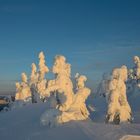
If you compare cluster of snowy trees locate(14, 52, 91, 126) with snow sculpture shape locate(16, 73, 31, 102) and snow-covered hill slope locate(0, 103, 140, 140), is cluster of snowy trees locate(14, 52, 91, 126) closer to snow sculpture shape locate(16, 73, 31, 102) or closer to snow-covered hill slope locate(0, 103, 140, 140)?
snow-covered hill slope locate(0, 103, 140, 140)

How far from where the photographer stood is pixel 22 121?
2772 centimetres

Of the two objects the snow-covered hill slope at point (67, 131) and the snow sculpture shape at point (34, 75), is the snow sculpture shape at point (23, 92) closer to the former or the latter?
the snow sculpture shape at point (34, 75)

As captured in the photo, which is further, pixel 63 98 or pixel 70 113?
pixel 63 98

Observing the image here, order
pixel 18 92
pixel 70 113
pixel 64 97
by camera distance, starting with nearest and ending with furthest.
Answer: pixel 70 113
pixel 64 97
pixel 18 92

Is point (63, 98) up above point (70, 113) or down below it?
above

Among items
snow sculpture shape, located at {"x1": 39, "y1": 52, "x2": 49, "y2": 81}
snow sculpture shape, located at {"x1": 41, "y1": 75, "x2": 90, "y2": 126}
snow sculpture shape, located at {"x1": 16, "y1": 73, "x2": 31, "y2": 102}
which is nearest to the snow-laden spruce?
snow sculpture shape, located at {"x1": 41, "y1": 75, "x2": 90, "y2": 126}

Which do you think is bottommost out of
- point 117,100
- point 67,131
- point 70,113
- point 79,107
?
point 67,131

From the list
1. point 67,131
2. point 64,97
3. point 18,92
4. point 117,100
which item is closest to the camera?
point 67,131

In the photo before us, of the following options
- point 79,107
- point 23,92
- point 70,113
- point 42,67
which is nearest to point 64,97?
point 79,107

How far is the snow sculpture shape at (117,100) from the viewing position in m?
24.8

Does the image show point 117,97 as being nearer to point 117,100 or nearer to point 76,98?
point 117,100

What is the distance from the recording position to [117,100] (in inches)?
981

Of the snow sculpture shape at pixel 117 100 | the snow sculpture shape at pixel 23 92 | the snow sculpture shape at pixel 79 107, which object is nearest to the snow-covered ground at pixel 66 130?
the snow sculpture shape at pixel 79 107

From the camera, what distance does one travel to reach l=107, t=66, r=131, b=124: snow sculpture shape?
24.8 metres
